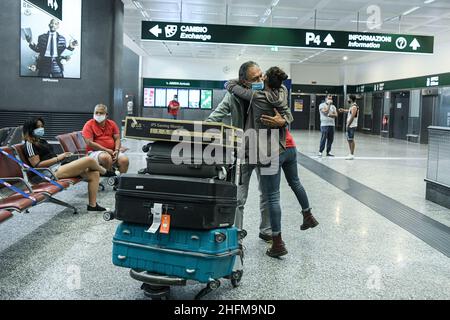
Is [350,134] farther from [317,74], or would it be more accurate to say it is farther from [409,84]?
[317,74]

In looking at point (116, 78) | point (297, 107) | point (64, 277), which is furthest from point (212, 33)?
point (297, 107)

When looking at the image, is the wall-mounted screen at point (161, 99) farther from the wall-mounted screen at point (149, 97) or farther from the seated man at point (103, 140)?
the seated man at point (103, 140)

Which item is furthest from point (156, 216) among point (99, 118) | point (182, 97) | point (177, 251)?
point (182, 97)

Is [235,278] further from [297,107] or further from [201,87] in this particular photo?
[297,107]

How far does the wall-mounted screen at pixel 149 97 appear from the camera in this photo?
938 inches

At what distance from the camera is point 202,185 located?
259cm

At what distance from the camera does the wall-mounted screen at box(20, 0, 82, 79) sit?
29.7ft

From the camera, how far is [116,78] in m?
10.2

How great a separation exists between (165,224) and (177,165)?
387 mm

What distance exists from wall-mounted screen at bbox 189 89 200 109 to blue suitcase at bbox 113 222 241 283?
21.6 m

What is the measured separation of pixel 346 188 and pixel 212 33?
5266mm

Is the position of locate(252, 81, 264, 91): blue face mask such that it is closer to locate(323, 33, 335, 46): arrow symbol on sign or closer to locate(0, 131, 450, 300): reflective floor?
locate(0, 131, 450, 300): reflective floor

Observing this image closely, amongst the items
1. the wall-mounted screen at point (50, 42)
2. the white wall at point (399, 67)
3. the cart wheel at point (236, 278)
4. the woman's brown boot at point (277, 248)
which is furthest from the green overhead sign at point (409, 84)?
the cart wheel at point (236, 278)

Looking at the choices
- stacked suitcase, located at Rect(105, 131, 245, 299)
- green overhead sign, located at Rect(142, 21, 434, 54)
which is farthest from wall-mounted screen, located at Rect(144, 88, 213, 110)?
stacked suitcase, located at Rect(105, 131, 245, 299)
